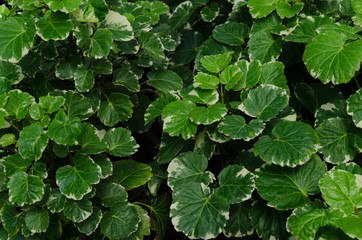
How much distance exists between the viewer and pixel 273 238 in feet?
4.44

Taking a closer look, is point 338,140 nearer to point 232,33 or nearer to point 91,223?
point 232,33

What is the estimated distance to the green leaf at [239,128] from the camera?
4.36 ft

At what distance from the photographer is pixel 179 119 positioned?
4.70 ft

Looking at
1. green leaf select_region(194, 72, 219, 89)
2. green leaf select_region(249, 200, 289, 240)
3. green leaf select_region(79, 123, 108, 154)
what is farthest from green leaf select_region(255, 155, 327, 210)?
green leaf select_region(79, 123, 108, 154)

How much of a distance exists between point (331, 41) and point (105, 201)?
101 centimetres

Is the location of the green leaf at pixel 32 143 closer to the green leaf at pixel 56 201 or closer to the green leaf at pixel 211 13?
the green leaf at pixel 56 201

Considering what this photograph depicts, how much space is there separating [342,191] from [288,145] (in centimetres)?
22

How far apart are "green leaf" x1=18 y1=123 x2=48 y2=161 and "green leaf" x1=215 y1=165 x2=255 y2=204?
1.96ft

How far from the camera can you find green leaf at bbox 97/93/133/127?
5.45 ft

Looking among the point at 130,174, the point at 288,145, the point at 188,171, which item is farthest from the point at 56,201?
the point at 288,145

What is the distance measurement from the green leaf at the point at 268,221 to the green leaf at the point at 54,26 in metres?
0.93

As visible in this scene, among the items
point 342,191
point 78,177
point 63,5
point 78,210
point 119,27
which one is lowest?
point 78,210

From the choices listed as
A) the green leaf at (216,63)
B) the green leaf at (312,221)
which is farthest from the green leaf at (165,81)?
the green leaf at (312,221)

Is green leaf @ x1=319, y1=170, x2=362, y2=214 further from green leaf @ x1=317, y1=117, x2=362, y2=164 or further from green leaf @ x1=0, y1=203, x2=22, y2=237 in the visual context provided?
green leaf @ x1=0, y1=203, x2=22, y2=237
